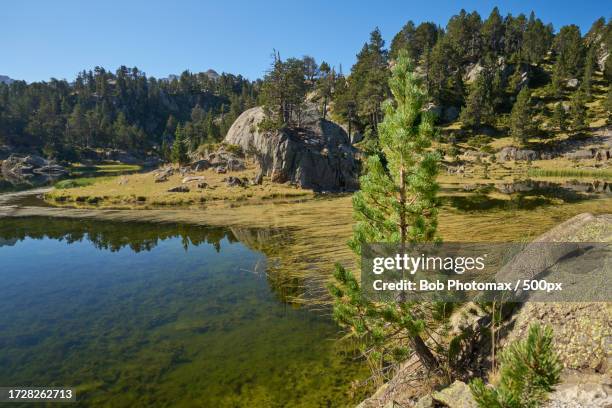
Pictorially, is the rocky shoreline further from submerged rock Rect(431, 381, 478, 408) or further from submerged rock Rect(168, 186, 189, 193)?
submerged rock Rect(168, 186, 189, 193)

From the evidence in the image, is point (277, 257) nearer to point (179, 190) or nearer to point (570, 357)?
point (570, 357)

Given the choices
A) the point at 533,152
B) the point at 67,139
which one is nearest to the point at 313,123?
the point at 533,152

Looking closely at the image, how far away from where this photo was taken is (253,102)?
13112 centimetres

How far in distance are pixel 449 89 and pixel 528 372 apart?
147m

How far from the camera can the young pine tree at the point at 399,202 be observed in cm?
905

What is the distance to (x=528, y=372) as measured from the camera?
3.36m

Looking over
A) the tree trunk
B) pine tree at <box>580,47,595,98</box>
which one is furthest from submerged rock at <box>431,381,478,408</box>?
pine tree at <box>580,47,595,98</box>

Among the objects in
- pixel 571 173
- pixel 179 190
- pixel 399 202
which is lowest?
pixel 179 190

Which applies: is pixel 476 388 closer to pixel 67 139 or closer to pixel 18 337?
pixel 18 337

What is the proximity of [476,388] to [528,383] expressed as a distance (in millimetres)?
491

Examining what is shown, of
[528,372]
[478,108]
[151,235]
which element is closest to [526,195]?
[151,235]

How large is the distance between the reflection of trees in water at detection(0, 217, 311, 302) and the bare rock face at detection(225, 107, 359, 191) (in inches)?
1258

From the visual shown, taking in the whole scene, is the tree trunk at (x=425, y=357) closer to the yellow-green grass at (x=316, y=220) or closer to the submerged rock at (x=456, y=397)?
the submerged rock at (x=456, y=397)

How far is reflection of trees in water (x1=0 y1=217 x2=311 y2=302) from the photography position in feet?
80.0
